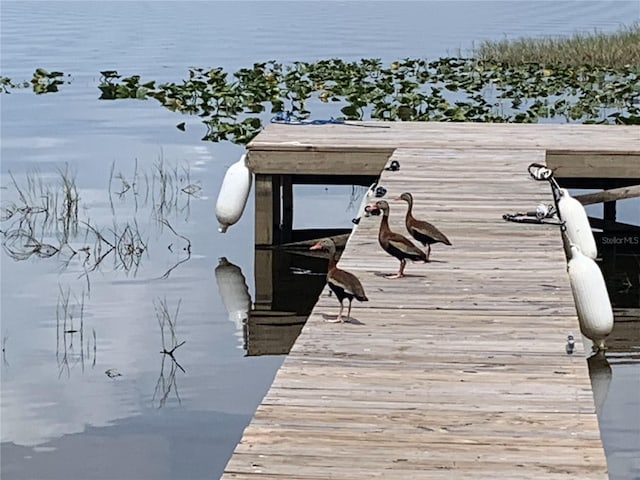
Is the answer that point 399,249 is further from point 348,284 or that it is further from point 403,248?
point 348,284

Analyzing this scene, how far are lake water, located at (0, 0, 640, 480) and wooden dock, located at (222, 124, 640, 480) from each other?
1246 millimetres

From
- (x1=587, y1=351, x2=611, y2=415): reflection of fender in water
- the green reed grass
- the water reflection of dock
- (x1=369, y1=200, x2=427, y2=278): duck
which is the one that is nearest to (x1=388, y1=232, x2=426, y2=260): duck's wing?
(x1=369, y1=200, x2=427, y2=278): duck

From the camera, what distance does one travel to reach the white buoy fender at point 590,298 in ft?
33.9

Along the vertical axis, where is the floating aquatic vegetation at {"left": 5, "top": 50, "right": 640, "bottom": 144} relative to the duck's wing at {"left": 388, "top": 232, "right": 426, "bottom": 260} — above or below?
above

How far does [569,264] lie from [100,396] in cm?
348

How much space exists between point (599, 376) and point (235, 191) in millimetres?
5137

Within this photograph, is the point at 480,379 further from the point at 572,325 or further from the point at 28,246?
the point at 28,246

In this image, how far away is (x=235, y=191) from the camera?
14.4m

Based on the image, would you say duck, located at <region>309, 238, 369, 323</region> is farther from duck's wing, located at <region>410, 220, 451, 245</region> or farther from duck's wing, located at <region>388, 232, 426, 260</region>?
duck's wing, located at <region>410, 220, 451, 245</region>

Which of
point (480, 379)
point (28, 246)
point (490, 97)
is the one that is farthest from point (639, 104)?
point (480, 379)

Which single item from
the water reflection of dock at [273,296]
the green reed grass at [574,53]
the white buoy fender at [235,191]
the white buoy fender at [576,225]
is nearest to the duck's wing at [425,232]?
the water reflection of dock at [273,296]

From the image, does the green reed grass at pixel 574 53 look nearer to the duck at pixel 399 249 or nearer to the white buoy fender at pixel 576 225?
the white buoy fender at pixel 576 225

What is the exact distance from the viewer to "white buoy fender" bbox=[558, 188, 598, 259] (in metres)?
12.0

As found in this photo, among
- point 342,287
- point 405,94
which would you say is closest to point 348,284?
point 342,287
